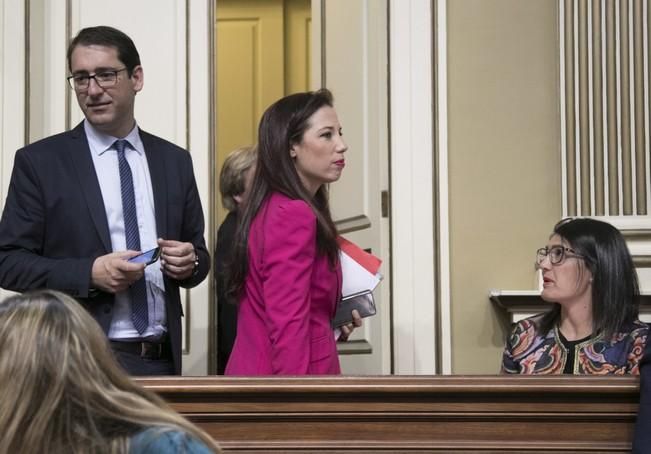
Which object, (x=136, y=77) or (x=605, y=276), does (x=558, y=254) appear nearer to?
(x=605, y=276)

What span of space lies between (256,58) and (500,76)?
3.07 metres

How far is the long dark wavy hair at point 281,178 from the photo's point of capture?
10.7 feet

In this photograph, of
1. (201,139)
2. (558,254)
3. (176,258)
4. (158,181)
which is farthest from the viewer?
(201,139)

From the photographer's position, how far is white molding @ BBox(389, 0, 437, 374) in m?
4.93

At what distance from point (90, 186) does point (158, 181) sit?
0.20 metres

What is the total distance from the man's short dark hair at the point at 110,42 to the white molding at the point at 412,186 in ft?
5.38

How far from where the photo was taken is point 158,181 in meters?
3.53

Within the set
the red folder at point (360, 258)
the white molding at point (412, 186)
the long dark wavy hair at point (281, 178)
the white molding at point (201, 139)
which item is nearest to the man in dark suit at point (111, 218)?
the long dark wavy hair at point (281, 178)

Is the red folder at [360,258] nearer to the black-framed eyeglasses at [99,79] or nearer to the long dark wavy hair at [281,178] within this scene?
the long dark wavy hair at [281,178]

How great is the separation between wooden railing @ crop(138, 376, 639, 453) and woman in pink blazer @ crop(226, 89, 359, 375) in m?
0.17

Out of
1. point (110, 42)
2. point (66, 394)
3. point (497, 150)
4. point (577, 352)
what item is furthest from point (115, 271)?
point (497, 150)

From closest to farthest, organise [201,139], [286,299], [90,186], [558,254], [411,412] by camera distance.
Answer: [411,412] → [286,299] → [90,186] → [558,254] → [201,139]

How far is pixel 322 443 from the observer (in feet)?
9.81

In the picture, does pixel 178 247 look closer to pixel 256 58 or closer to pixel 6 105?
pixel 6 105
